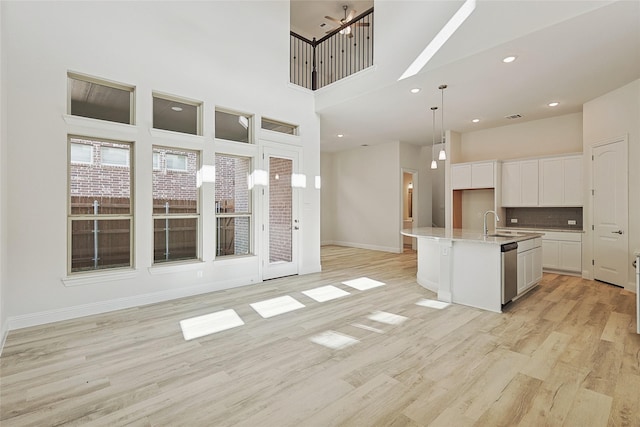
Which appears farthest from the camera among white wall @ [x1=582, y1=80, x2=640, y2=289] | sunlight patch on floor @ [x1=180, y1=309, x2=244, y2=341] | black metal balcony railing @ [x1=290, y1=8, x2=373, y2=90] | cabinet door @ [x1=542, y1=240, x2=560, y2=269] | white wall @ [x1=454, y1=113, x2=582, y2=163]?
black metal balcony railing @ [x1=290, y1=8, x2=373, y2=90]

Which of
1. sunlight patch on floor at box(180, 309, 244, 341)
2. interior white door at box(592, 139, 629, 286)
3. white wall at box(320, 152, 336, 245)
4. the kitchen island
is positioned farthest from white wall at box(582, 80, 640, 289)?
white wall at box(320, 152, 336, 245)

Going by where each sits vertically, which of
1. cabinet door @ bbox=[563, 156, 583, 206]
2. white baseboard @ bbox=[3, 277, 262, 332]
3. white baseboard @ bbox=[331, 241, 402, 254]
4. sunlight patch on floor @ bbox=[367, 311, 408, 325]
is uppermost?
cabinet door @ bbox=[563, 156, 583, 206]

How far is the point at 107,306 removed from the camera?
3.83 metres

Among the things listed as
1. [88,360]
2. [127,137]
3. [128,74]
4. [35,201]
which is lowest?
[88,360]

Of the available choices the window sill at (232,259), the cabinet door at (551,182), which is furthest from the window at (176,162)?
the cabinet door at (551,182)

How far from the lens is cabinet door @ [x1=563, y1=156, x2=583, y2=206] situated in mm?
5770

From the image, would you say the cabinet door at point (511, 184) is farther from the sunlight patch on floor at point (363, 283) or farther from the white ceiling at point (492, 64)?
the sunlight patch on floor at point (363, 283)

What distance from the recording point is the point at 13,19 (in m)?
3.27

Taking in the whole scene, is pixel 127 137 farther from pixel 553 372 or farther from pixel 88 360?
pixel 553 372

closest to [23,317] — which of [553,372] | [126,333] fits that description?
[126,333]

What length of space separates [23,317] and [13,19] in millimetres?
3139

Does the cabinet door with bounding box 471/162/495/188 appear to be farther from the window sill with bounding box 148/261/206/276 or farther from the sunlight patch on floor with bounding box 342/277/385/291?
the window sill with bounding box 148/261/206/276

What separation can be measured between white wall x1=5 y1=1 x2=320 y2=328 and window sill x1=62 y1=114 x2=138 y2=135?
1 centimetres

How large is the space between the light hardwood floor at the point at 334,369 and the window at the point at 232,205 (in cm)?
129
